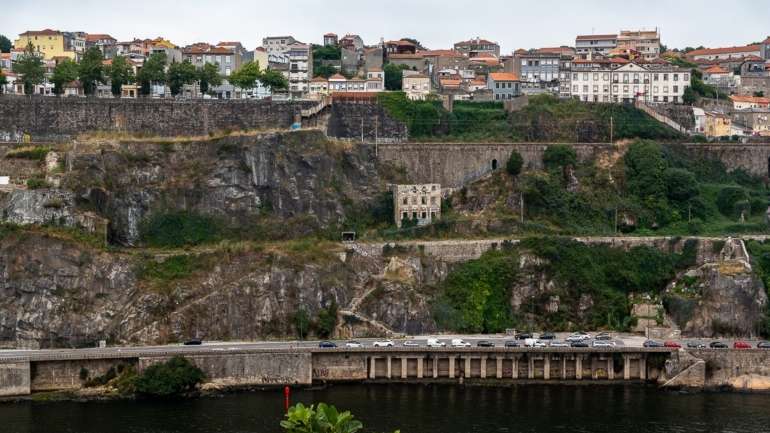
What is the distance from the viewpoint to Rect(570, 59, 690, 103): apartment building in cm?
11850

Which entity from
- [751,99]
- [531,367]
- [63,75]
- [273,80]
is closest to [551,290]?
[531,367]

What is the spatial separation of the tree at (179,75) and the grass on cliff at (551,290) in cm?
3102

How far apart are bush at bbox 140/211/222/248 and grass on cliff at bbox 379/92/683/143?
2046 centimetres

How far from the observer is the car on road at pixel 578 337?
86188mm

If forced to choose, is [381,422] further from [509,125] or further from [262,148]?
[509,125]

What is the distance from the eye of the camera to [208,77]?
11306 centimetres

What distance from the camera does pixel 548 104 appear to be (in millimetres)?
112125

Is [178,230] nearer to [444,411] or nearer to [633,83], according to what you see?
[444,411]

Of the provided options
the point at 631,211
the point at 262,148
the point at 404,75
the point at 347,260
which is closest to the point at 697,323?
the point at 631,211

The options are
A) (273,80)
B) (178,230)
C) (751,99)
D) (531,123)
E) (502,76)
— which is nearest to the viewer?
(178,230)

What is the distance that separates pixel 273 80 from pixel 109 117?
15.9m

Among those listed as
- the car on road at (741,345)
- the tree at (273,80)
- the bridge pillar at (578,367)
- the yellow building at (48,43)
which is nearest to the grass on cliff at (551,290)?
the bridge pillar at (578,367)

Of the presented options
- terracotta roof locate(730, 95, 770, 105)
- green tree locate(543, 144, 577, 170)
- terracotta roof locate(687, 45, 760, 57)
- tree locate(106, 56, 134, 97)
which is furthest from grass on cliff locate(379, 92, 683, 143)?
terracotta roof locate(687, 45, 760, 57)

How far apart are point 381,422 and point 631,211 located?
36239mm
